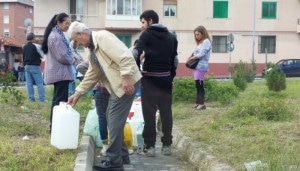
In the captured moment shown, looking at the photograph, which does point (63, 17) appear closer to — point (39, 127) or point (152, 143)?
point (39, 127)

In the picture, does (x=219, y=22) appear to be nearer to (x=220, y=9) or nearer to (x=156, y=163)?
(x=220, y=9)

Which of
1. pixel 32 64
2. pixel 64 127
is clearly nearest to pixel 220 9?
pixel 32 64

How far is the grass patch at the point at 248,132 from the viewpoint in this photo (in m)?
5.32

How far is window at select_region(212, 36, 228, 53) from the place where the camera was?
42531 mm

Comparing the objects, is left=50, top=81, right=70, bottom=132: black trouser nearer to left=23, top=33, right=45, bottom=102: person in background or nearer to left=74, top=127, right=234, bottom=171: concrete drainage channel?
left=74, top=127, right=234, bottom=171: concrete drainage channel

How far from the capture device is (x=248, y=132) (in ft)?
21.9

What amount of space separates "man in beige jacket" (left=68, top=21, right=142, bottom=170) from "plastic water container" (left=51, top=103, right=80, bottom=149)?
41 cm

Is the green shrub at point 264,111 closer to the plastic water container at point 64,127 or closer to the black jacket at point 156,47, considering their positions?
the black jacket at point 156,47

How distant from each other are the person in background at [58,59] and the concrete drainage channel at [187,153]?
0.79 m

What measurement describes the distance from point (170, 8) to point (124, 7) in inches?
155

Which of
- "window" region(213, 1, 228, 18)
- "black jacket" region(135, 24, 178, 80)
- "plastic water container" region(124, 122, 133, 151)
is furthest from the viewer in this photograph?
"window" region(213, 1, 228, 18)

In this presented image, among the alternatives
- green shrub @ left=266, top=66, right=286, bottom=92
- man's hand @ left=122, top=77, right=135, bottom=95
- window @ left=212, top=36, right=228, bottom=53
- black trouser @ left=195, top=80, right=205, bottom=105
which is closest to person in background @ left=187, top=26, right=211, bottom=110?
black trouser @ left=195, top=80, right=205, bottom=105

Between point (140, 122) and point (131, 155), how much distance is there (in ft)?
1.66

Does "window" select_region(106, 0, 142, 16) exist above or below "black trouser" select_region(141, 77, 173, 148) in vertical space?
above
